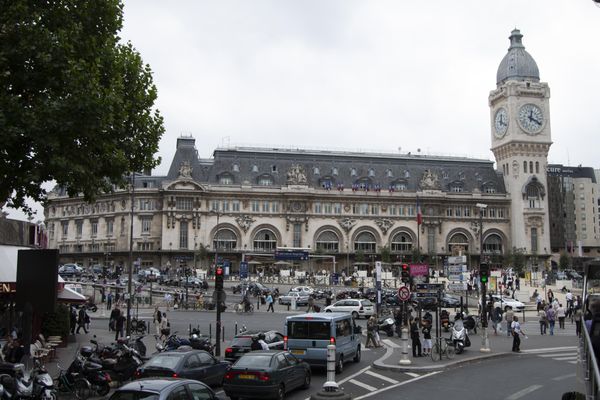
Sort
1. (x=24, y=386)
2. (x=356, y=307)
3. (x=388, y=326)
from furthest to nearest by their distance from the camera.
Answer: (x=356, y=307), (x=388, y=326), (x=24, y=386)

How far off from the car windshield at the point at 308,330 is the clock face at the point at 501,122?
94.2m

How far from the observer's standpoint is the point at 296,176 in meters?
101

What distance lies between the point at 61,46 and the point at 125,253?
84.8 metres

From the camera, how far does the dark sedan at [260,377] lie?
1731 cm

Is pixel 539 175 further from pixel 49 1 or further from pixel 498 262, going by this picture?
pixel 49 1

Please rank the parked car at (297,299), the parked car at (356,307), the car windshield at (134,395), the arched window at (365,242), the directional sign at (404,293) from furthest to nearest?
the arched window at (365,242)
the parked car at (297,299)
the parked car at (356,307)
the directional sign at (404,293)
the car windshield at (134,395)

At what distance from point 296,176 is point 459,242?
29.4 meters

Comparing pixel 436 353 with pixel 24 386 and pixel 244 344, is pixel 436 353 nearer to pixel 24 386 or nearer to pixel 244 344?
pixel 244 344

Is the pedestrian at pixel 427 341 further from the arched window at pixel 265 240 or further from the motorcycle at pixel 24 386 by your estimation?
the arched window at pixel 265 240

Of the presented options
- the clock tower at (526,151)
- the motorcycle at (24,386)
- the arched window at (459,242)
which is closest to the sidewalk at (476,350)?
the motorcycle at (24,386)

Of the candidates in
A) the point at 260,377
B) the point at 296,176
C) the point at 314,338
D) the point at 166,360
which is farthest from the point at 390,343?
the point at 296,176

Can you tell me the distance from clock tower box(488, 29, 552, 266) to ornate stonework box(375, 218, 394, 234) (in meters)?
21.9

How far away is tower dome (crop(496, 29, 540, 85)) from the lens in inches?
4333

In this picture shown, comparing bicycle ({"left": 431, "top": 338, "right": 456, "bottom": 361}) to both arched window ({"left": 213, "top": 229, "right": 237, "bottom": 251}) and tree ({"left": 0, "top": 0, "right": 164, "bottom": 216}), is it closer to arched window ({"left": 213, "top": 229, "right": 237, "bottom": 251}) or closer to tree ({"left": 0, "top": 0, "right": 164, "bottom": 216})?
tree ({"left": 0, "top": 0, "right": 164, "bottom": 216})
